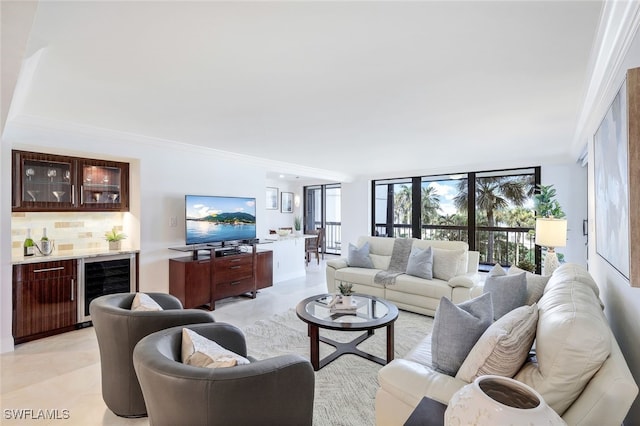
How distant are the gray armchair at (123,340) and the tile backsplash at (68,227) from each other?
2.40 m

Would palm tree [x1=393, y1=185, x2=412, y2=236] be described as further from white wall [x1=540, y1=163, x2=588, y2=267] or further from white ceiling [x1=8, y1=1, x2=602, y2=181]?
white ceiling [x1=8, y1=1, x2=602, y2=181]

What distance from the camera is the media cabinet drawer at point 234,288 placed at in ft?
14.3

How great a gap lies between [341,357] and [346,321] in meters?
0.49

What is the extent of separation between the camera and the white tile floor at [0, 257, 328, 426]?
2045 mm

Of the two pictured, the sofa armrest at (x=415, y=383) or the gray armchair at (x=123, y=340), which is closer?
the sofa armrest at (x=415, y=383)

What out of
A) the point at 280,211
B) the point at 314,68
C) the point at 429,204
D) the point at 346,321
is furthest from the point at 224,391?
the point at 280,211

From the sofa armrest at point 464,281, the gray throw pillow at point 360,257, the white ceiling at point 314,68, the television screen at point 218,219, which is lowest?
the sofa armrest at point 464,281

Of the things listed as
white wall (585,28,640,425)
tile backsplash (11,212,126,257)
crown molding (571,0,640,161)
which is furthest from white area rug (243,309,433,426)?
crown molding (571,0,640,161)

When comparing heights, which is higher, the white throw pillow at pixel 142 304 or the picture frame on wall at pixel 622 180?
the picture frame on wall at pixel 622 180

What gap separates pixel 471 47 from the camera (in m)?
1.82

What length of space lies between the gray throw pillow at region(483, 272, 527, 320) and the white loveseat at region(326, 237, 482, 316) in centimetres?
132

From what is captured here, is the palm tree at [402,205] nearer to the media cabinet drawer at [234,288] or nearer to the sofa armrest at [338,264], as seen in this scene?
the sofa armrest at [338,264]

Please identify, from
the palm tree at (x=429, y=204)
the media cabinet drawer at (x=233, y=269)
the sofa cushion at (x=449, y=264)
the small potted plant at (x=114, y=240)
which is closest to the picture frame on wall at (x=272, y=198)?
the media cabinet drawer at (x=233, y=269)

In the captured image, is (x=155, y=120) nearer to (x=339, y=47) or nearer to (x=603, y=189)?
(x=339, y=47)
